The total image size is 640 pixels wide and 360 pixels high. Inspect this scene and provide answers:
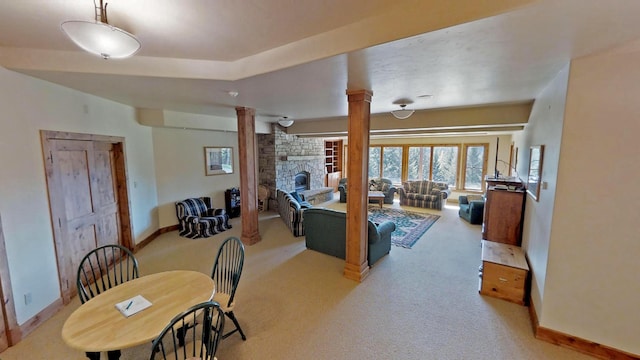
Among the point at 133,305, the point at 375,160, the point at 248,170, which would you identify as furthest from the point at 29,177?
the point at 375,160

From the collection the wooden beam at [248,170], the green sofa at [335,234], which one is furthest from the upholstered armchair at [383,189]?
the wooden beam at [248,170]

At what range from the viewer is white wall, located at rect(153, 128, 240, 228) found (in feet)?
18.0

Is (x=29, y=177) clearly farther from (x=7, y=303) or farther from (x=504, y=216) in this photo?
(x=504, y=216)

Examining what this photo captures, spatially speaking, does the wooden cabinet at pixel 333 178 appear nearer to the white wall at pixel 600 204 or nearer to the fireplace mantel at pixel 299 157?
the fireplace mantel at pixel 299 157

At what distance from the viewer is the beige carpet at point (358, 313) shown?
2336mm

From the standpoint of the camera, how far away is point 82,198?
352 centimetres

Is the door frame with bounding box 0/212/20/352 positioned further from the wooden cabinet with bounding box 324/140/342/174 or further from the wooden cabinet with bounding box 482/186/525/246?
the wooden cabinet with bounding box 324/140/342/174

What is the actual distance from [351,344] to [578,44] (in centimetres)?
302

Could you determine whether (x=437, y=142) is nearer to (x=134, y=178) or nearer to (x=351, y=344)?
(x=351, y=344)

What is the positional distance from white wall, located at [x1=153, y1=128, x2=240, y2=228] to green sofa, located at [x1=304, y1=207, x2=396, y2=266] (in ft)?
10.3

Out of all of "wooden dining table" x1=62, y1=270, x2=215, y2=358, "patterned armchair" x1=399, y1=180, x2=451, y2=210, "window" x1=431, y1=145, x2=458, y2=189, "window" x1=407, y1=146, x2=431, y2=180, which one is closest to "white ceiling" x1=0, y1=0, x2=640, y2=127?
"wooden dining table" x1=62, y1=270, x2=215, y2=358

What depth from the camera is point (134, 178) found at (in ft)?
15.3

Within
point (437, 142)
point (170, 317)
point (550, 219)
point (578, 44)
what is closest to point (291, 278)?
→ point (170, 317)

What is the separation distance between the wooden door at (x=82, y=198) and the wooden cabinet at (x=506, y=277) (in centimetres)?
514
